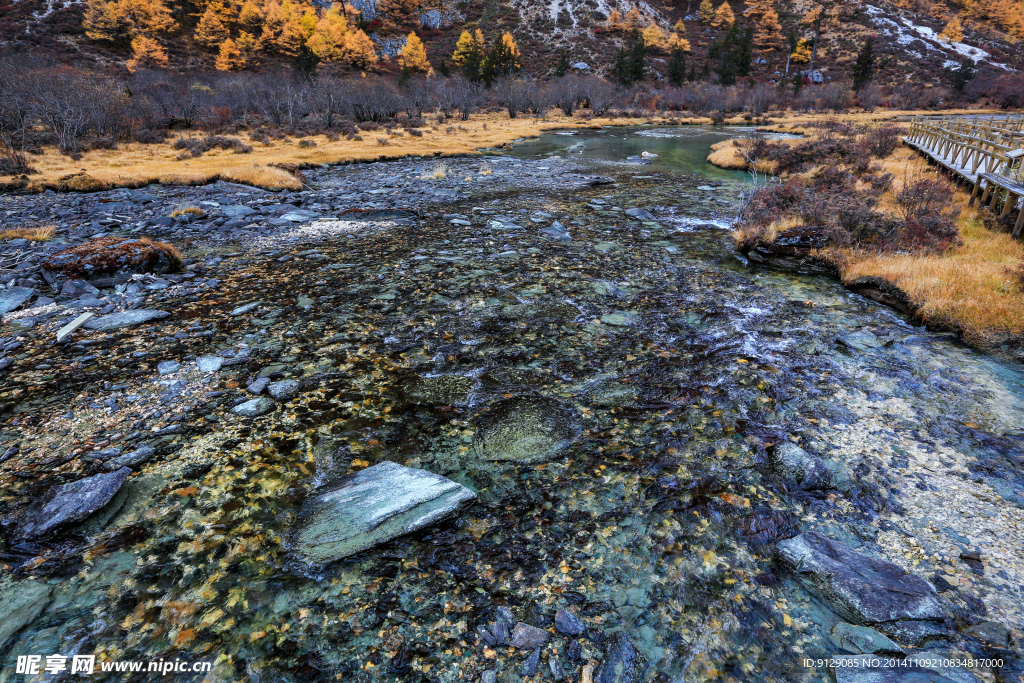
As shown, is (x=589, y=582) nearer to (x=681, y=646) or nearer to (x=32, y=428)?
(x=681, y=646)

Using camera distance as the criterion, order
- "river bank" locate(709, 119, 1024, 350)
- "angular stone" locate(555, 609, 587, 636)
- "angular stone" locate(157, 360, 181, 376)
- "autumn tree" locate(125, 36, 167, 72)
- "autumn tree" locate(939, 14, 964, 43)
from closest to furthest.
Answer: "angular stone" locate(555, 609, 587, 636)
"angular stone" locate(157, 360, 181, 376)
"river bank" locate(709, 119, 1024, 350)
"autumn tree" locate(125, 36, 167, 72)
"autumn tree" locate(939, 14, 964, 43)

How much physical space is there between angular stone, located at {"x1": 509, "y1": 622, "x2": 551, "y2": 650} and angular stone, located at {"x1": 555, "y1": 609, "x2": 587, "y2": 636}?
0.33ft

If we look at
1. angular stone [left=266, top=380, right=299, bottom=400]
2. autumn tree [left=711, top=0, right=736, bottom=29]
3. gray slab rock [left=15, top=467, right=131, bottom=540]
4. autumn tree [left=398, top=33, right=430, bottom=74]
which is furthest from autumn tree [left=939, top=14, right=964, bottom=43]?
gray slab rock [left=15, top=467, right=131, bottom=540]

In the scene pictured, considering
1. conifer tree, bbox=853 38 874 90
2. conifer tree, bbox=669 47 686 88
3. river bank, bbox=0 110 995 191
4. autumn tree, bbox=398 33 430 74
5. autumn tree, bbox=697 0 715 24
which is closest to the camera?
river bank, bbox=0 110 995 191

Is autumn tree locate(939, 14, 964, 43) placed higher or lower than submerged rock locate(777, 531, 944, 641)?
higher

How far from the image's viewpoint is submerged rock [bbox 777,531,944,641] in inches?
118

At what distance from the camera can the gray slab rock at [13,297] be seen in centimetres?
732

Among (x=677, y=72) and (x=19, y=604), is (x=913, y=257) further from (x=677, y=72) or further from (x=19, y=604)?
(x=677, y=72)

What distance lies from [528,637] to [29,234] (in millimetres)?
14983

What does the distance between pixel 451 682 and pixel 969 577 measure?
375 centimetres

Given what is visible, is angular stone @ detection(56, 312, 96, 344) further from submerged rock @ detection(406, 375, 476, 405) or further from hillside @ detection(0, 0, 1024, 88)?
hillside @ detection(0, 0, 1024, 88)

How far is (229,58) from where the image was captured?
241 feet

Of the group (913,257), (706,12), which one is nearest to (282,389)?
(913,257)

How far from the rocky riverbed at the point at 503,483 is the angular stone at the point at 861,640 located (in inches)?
0.6
